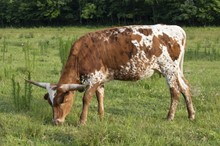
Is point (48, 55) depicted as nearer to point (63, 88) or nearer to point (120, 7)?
point (63, 88)

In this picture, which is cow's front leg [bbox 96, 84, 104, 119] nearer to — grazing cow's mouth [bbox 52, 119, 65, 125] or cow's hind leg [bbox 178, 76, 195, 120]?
grazing cow's mouth [bbox 52, 119, 65, 125]

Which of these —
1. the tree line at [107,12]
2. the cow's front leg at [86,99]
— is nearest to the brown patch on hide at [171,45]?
the cow's front leg at [86,99]

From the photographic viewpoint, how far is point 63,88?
25.7ft

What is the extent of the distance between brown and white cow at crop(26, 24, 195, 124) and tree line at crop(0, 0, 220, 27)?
41826 millimetres

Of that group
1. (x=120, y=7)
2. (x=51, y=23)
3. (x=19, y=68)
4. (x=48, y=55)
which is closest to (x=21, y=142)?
(x=19, y=68)

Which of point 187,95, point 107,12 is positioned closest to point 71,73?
point 187,95

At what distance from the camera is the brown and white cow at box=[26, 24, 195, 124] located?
8.11 m

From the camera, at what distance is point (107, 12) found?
2418 inches

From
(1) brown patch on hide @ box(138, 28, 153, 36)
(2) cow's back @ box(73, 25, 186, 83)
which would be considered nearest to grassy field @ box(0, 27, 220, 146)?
(2) cow's back @ box(73, 25, 186, 83)

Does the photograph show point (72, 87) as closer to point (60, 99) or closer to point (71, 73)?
point (60, 99)

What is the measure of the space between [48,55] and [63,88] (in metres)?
11.5

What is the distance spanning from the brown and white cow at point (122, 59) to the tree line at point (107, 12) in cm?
4183

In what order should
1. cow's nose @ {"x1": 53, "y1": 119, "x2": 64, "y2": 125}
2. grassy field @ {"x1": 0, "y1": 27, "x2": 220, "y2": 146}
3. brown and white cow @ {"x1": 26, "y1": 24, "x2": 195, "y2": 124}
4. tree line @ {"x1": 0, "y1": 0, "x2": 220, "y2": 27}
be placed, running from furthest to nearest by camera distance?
1. tree line @ {"x1": 0, "y1": 0, "x2": 220, "y2": 27}
2. brown and white cow @ {"x1": 26, "y1": 24, "x2": 195, "y2": 124}
3. cow's nose @ {"x1": 53, "y1": 119, "x2": 64, "y2": 125}
4. grassy field @ {"x1": 0, "y1": 27, "x2": 220, "y2": 146}

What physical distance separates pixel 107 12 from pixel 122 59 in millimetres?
53896
